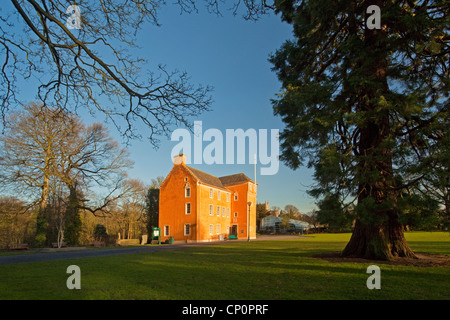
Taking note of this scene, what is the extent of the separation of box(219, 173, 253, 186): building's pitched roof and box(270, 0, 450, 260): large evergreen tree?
34.9 metres

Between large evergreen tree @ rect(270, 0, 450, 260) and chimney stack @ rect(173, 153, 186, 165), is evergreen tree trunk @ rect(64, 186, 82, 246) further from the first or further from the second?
large evergreen tree @ rect(270, 0, 450, 260)

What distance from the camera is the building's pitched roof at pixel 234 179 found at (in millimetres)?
48594

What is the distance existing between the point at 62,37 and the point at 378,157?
35.8 feet

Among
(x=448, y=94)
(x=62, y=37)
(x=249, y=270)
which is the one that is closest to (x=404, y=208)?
(x=448, y=94)

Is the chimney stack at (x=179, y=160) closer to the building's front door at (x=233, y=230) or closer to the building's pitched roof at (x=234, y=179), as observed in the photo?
the building's pitched roof at (x=234, y=179)

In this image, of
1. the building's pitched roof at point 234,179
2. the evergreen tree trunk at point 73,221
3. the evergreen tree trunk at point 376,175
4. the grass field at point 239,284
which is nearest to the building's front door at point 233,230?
the building's pitched roof at point 234,179

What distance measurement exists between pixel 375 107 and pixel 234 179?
40335 mm

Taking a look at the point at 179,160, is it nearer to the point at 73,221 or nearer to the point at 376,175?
the point at 73,221

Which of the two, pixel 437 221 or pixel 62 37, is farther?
pixel 437 221

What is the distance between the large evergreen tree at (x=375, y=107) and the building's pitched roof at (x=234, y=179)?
115 ft

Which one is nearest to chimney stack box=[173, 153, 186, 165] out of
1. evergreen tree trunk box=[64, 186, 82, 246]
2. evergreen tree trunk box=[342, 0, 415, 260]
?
evergreen tree trunk box=[64, 186, 82, 246]

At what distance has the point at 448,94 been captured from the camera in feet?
33.8

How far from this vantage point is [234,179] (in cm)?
5019
